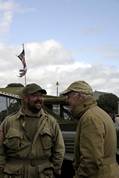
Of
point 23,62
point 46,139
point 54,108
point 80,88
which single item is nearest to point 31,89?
point 46,139

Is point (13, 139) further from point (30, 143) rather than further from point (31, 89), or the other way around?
point (31, 89)

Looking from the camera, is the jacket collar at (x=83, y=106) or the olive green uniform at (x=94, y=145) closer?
the olive green uniform at (x=94, y=145)

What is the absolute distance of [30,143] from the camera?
5.62 meters

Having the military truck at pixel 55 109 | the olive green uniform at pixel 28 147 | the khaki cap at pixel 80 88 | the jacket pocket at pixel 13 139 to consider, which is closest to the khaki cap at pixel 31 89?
the olive green uniform at pixel 28 147

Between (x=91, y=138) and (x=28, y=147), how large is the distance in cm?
133

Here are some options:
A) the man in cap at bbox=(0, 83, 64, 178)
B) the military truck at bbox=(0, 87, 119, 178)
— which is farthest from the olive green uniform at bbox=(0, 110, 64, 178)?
the military truck at bbox=(0, 87, 119, 178)

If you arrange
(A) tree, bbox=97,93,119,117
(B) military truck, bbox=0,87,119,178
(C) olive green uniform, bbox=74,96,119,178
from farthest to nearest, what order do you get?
(B) military truck, bbox=0,87,119,178
(A) tree, bbox=97,93,119,117
(C) olive green uniform, bbox=74,96,119,178

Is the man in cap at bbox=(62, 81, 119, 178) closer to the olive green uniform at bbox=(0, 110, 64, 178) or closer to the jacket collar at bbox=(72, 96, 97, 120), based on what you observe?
the jacket collar at bbox=(72, 96, 97, 120)

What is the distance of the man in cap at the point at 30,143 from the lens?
5.59 meters

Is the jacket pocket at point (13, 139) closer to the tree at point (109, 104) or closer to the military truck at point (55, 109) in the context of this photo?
the tree at point (109, 104)

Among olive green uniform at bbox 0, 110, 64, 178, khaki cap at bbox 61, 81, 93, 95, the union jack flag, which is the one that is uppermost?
the union jack flag

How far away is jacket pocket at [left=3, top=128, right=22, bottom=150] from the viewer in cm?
562

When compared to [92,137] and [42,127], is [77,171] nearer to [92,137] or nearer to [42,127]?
[92,137]

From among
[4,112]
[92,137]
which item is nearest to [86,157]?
[92,137]
